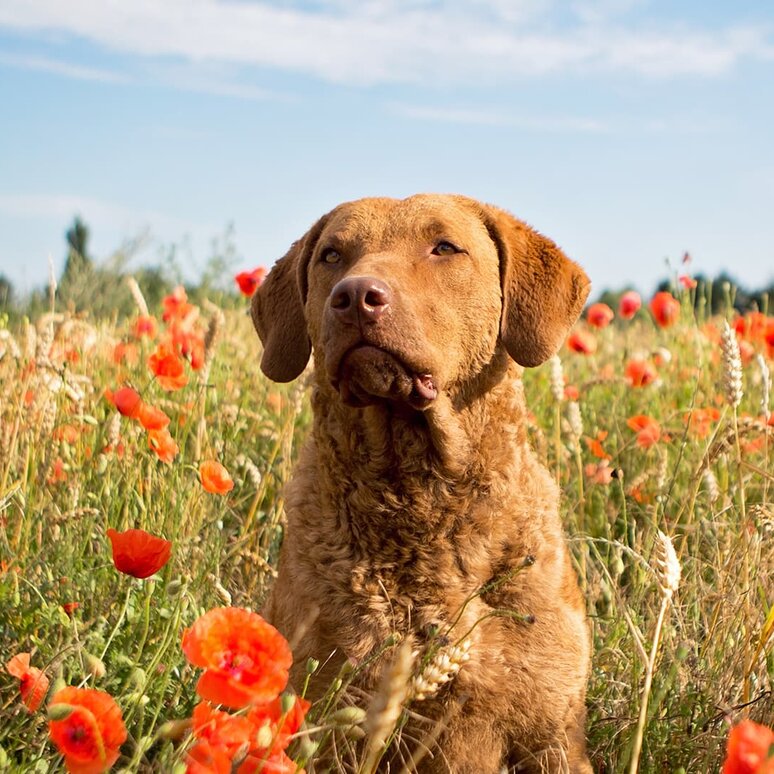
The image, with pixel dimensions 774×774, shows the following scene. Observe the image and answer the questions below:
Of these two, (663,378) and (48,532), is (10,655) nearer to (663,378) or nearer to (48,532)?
(48,532)

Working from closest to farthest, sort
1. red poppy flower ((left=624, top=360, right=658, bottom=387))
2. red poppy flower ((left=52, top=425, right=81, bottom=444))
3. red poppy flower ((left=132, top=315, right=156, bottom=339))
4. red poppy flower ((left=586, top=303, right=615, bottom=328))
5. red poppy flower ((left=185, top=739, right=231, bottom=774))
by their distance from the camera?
red poppy flower ((left=185, top=739, right=231, bottom=774)), red poppy flower ((left=52, top=425, right=81, bottom=444)), red poppy flower ((left=624, top=360, right=658, bottom=387)), red poppy flower ((left=132, top=315, right=156, bottom=339)), red poppy flower ((left=586, top=303, right=615, bottom=328))

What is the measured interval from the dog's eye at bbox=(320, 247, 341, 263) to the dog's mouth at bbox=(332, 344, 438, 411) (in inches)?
20.3

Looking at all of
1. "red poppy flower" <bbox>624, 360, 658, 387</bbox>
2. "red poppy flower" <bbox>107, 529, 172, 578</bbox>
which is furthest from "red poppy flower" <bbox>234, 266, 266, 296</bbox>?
"red poppy flower" <bbox>107, 529, 172, 578</bbox>

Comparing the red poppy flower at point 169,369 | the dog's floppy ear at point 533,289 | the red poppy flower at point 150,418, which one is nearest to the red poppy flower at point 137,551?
the red poppy flower at point 150,418

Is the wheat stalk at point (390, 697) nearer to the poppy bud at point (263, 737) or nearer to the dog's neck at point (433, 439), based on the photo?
the poppy bud at point (263, 737)

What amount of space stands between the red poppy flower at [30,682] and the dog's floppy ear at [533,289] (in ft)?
5.37

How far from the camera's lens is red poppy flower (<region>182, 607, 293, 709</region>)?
1669 millimetres

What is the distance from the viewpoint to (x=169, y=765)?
194cm

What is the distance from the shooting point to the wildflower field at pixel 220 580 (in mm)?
1774

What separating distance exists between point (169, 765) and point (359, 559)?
47.9 inches

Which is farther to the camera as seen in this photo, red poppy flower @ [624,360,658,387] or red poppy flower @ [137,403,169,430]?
red poppy flower @ [624,360,658,387]

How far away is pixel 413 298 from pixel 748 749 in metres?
1.79

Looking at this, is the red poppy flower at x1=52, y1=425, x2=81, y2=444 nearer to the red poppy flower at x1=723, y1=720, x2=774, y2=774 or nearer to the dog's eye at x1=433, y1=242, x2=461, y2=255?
the dog's eye at x1=433, y1=242, x2=461, y2=255

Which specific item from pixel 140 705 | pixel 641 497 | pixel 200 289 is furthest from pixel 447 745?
pixel 200 289
